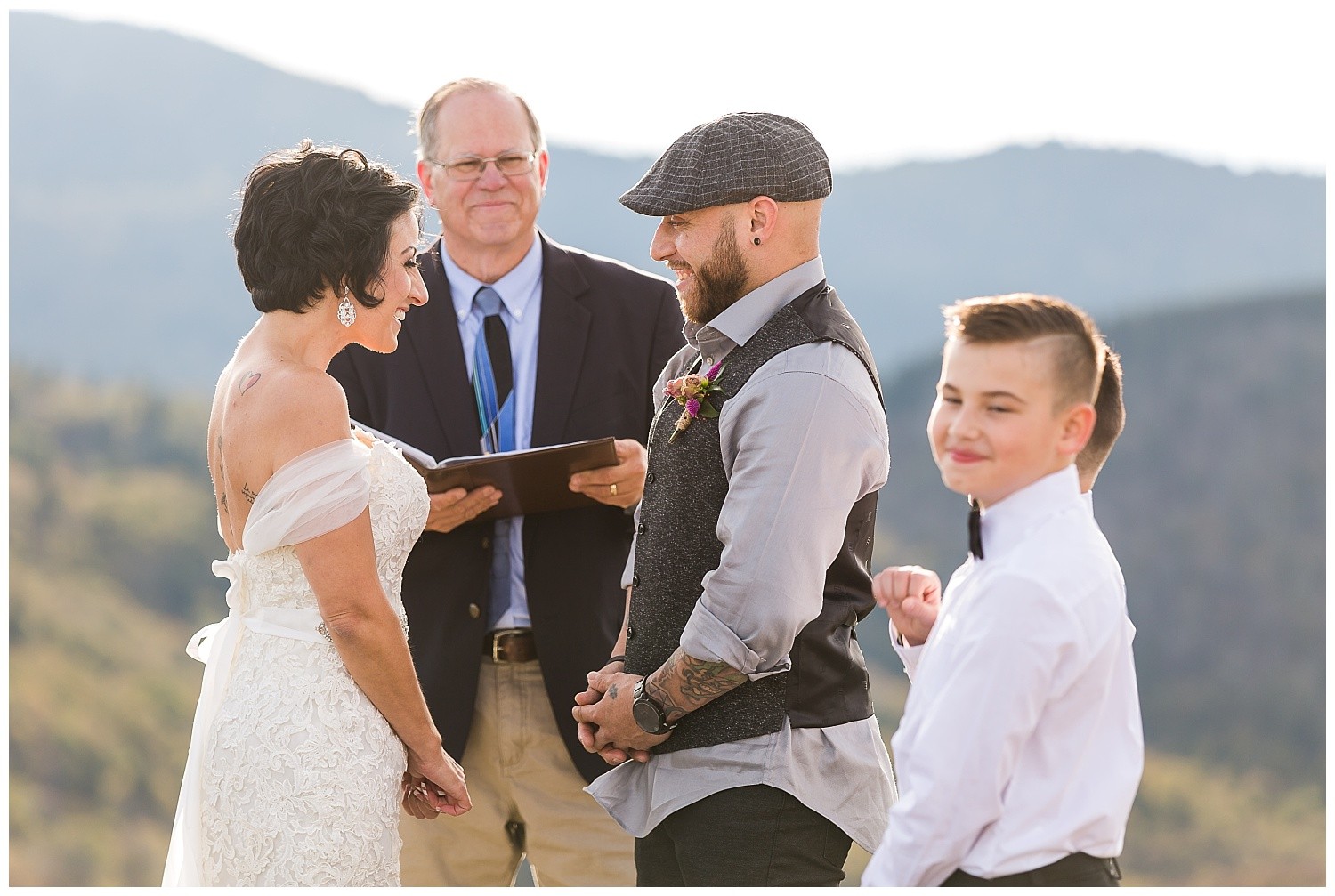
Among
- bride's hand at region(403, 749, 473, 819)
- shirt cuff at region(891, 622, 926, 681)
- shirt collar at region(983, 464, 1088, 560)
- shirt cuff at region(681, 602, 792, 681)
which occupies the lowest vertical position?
bride's hand at region(403, 749, 473, 819)

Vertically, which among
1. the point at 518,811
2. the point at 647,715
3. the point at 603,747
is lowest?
the point at 518,811

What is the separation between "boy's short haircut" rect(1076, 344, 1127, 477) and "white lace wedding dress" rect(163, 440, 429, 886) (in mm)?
1323

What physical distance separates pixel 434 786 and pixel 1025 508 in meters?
1.50

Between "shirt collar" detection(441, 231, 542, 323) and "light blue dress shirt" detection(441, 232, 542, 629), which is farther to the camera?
"shirt collar" detection(441, 231, 542, 323)

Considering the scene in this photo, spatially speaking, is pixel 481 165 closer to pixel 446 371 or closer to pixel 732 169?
pixel 446 371

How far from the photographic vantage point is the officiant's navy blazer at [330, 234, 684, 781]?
11.0ft

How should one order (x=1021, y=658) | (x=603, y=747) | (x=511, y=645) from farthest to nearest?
(x=511, y=645), (x=603, y=747), (x=1021, y=658)

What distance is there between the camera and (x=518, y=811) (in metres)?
3.51

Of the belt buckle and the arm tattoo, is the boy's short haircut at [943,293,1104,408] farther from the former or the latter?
the belt buckle

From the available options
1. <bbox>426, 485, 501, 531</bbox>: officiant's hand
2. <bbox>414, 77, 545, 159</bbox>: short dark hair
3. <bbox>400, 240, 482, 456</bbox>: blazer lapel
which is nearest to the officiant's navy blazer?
→ <bbox>400, 240, 482, 456</bbox>: blazer lapel

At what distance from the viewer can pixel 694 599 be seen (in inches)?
102

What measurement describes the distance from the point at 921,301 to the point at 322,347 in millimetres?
15905

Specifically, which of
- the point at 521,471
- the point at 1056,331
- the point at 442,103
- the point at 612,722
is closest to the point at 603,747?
the point at 612,722

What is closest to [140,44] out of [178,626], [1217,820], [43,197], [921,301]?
[43,197]
